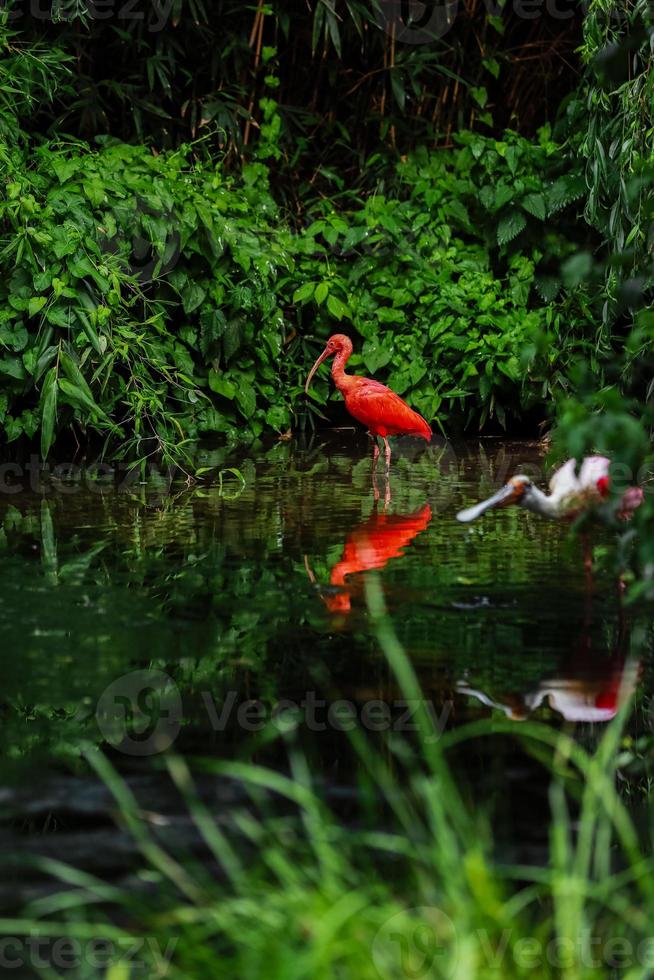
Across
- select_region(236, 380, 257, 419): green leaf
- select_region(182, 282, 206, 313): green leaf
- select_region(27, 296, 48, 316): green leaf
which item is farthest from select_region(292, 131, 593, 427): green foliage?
select_region(27, 296, 48, 316): green leaf

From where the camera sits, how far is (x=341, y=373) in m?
9.62

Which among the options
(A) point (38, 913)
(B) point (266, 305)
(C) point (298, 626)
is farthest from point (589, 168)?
(A) point (38, 913)

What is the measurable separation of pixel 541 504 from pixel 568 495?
12 cm

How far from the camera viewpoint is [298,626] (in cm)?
528

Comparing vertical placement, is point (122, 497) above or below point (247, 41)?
below

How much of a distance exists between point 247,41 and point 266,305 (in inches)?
95.3

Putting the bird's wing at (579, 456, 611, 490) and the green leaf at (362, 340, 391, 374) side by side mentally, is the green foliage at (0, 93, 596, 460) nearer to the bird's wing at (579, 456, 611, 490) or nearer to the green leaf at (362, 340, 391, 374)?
the green leaf at (362, 340, 391, 374)

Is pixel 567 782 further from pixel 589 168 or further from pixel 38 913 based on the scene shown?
pixel 589 168

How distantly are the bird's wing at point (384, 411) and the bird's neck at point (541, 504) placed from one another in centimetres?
315

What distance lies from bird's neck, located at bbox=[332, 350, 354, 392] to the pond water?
144 cm

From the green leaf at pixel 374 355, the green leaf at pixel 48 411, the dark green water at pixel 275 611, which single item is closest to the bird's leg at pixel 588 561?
the dark green water at pixel 275 611

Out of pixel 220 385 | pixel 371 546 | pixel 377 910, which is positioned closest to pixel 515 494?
pixel 371 546

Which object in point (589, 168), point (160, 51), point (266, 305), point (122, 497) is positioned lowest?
point (122, 497)

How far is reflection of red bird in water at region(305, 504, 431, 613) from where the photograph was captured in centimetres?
568
